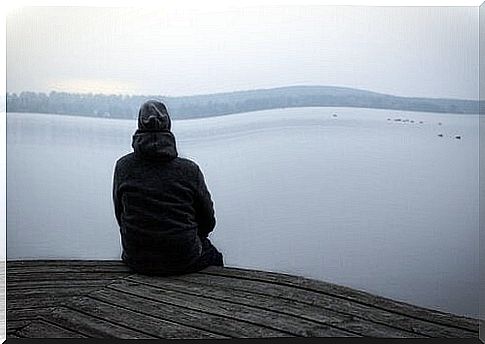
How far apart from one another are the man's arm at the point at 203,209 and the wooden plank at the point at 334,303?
25 cm

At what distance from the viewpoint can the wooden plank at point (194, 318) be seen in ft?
15.2

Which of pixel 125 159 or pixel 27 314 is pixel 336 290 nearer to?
pixel 125 159

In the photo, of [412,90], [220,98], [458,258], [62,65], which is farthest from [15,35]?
[458,258]

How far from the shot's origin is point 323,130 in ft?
15.6

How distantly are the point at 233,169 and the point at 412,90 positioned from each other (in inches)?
40.7

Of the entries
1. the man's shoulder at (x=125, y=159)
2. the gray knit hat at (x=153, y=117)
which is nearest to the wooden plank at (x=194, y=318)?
the man's shoulder at (x=125, y=159)

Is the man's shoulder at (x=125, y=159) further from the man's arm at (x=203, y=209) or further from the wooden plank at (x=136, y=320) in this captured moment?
the wooden plank at (x=136, y=320)

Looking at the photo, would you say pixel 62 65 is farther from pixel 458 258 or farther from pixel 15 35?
pixel 458 258

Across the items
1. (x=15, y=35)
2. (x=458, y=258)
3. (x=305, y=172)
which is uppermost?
(x=15, y=35)

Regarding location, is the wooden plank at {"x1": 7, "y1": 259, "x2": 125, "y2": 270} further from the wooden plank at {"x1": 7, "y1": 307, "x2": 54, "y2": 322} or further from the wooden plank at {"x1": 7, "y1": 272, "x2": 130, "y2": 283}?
the wooden plank at {"x1": 7, "y1": 307, "x2": 54, "y2": 322}

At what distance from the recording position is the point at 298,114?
4758mm

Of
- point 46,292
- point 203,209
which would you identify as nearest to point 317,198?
point 203,209

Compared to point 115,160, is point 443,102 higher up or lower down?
higher up

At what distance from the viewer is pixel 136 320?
466cm
